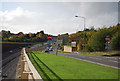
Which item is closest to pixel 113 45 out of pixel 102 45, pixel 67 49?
pixel 102 45

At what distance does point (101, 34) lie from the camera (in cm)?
6141

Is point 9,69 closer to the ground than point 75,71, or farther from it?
closer to the ground

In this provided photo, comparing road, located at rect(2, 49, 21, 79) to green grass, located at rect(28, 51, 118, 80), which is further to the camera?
road, located at rect(2, 49, 21, 79)

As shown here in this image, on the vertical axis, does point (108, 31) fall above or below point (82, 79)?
above

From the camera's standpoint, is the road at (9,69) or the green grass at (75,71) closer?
the green grass at (75,71)

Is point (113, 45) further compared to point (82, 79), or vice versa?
point (113, 45)

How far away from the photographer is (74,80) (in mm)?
8367

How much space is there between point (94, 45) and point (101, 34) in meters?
4.47

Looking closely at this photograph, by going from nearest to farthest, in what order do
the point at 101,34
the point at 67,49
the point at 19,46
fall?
the point at 101,34, the point at 67,49, the point at 19,46

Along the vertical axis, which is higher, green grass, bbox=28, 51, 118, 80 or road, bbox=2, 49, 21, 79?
green grass, bbox=28, 51, 118, 80

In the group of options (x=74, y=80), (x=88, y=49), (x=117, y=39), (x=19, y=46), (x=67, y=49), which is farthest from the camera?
(x=19, y=46)

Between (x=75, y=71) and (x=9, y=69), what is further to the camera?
(x=9, y=69)

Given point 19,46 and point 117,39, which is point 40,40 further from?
point 117,39

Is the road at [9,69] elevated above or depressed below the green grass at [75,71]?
below
